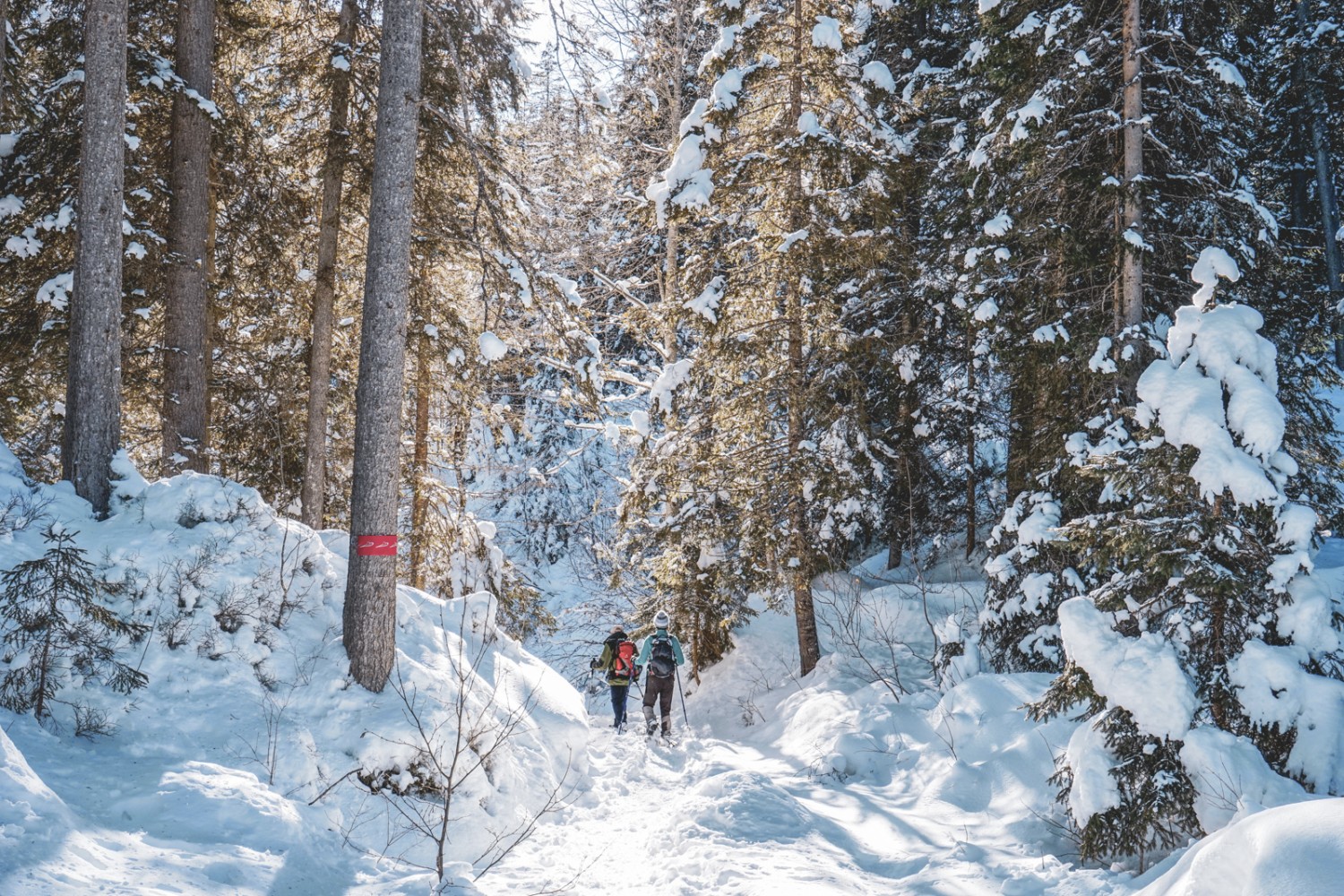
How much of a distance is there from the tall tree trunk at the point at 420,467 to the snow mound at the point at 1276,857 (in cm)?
1066

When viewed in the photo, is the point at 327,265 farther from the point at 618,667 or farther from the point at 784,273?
the point at 618,667

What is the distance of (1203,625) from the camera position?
226 inches

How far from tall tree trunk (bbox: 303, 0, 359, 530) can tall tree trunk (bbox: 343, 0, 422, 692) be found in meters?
3.68

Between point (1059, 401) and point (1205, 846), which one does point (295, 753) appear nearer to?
point (1205, 846)

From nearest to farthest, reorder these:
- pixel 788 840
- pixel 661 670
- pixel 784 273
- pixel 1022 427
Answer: pixel 788 840 → pixel 661 670 → pixel 784 273 → pixel 1022 427

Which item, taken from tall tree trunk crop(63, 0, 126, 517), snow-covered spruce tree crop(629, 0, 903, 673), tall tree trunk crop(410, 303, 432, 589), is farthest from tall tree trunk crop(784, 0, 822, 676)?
tall tree trunk crop(63, 0, 126, 517)

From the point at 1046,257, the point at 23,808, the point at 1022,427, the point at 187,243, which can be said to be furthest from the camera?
the point at 1022,427

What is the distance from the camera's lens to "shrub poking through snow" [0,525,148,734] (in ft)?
17.0

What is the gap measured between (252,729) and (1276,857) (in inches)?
256

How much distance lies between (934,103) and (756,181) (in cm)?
524

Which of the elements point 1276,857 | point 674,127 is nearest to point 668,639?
point 1276,857

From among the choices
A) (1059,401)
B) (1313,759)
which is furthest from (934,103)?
(1313,759)

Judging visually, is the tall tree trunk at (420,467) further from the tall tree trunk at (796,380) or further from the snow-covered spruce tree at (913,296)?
the snow-covered spruce tree at (913,296)

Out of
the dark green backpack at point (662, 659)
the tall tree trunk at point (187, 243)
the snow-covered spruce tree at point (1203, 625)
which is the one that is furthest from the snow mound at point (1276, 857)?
the tall tree trunk at point (187, 243)
